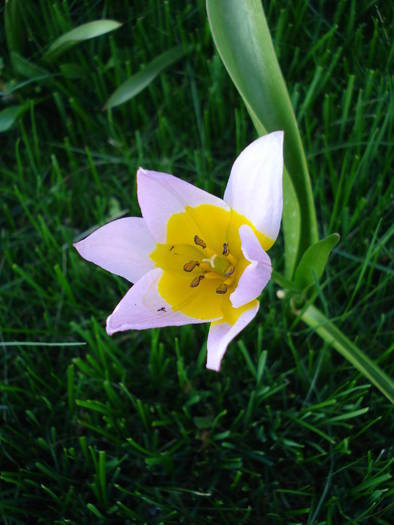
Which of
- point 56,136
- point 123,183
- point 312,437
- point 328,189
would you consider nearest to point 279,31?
point 328,189

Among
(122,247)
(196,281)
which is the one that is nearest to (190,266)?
(196,281)

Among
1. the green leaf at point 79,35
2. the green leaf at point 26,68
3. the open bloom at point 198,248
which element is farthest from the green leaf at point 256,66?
the green leaf at point 26,68

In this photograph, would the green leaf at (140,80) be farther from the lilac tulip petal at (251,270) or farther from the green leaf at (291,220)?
the lilac tulip petal at (251,270)

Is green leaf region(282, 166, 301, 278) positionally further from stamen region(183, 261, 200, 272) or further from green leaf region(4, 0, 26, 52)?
green leaf region(4, 0, 26, 52)

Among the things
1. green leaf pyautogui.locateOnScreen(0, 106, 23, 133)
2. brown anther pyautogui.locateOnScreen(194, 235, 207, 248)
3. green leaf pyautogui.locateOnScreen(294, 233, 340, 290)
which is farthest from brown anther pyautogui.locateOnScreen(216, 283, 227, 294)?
green leaf pyautogui.locateOnScreen(0, 106, 23, 133)

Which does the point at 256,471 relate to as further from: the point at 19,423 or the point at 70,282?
the point at 70,282
